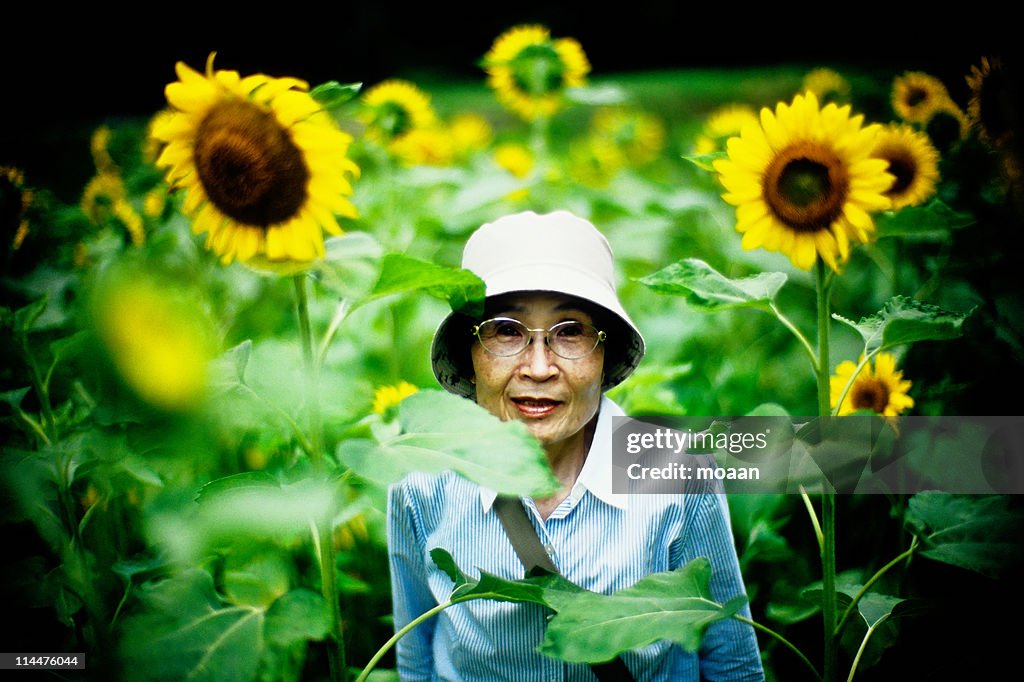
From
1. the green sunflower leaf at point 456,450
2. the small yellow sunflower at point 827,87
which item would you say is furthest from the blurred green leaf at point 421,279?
the small yellow sunflower at point 827,87

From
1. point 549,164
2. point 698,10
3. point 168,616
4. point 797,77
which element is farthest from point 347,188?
point 698,10

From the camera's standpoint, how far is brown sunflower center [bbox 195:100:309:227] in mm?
927

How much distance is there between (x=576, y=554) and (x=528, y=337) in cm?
38

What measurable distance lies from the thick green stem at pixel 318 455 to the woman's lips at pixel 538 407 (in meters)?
0.37

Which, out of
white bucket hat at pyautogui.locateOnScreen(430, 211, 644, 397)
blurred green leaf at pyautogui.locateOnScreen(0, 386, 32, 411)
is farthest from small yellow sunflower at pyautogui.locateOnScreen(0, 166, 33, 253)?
white bucket hat at pyautogui.locateOnScreen(430, 211, 644, 397)

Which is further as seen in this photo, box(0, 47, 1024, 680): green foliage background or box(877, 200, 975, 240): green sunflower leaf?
box(877, 200, 975, 240): green sunflower leaf

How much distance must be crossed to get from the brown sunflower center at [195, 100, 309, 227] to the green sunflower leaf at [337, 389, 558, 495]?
1.04 ft

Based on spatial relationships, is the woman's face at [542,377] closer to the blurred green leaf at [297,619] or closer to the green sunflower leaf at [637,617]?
the green sunflower leaf at [637,617]

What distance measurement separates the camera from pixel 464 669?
51.4 inches

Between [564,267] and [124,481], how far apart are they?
0.83m

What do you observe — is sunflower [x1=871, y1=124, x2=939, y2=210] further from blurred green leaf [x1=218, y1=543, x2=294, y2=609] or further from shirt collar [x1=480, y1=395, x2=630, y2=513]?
blurred green leaf [x1=218, y1=543, x2=294, y2=609]

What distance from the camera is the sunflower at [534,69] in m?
2.47

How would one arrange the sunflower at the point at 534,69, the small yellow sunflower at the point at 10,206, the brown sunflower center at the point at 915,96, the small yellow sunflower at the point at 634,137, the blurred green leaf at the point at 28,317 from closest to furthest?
the blurred green leaf at the point at 28,317, the small yellow sunflower at the point at 10,206, the brown sunflower center at the point at 915,96, the sunflower at the point at 534,69, the small yellow sunflower at the point at 634,137

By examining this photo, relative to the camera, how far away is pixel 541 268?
48.7 inches
